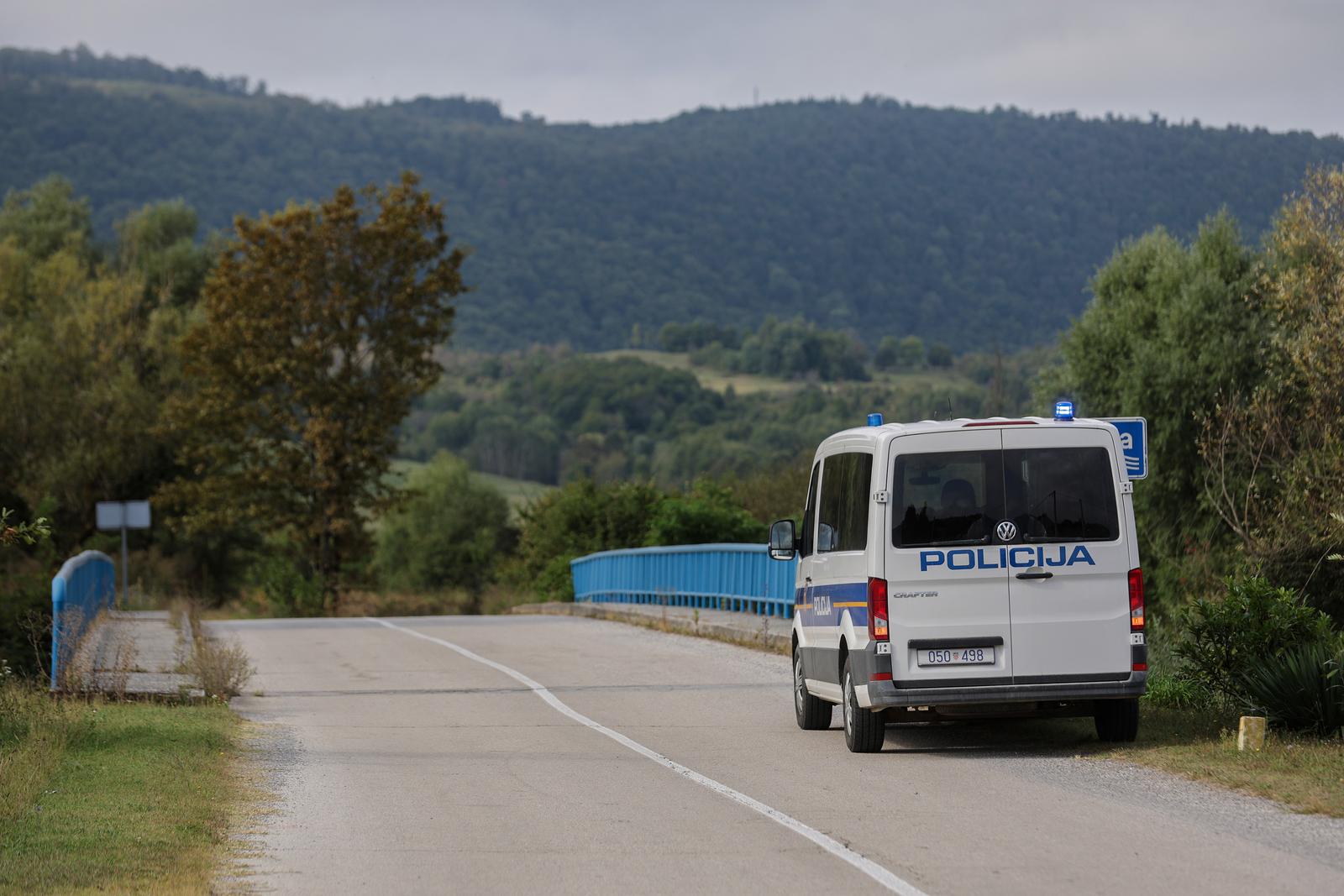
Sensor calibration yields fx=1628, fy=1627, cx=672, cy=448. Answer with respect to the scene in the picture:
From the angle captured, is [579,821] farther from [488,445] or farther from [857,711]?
[488,445]

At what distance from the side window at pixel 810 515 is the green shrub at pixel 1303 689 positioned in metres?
3.65

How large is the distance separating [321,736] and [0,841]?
18.8 feet

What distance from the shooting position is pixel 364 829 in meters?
9.09

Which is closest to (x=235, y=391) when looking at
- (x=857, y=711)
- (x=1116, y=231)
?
(x=857, y=711)

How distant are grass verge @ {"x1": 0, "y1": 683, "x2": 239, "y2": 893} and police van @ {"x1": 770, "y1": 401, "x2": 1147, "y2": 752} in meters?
4.59

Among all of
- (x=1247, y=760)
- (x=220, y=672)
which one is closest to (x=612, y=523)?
(x=220, y=672)

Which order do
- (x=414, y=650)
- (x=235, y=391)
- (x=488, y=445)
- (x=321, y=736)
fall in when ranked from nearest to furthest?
(x=321, y=736)
(x=414, y=650)
(x=235, y=391)
(x=488, y=445)

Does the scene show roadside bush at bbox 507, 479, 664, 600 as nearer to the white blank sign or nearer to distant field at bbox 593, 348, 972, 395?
the white blank sign

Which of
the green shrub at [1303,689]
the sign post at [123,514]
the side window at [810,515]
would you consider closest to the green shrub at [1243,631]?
the green shrub at [1303,689]

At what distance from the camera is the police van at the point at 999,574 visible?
11219 mm

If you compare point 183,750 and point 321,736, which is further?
point 321,736

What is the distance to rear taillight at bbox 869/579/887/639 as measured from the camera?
11.3 metres

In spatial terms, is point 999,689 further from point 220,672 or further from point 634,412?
point 634,412

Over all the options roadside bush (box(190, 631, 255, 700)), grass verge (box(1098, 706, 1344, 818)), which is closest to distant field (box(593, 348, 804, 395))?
roadside bush (box(190, 631, 255, 700))
